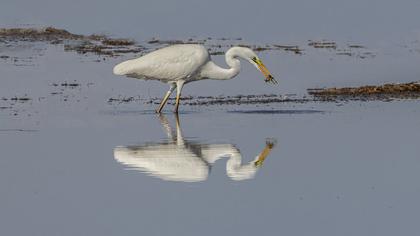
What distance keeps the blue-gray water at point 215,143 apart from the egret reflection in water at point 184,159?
14cm

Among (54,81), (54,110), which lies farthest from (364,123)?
(54,81)

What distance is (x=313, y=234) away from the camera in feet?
36.5

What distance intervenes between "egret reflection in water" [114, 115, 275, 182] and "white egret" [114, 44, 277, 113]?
3748mm

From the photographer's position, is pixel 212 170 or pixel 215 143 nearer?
pixel 212 170

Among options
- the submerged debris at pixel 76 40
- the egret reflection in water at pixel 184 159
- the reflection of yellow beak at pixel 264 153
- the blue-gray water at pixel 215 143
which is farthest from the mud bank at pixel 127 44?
the egret reflection in water at pixel 184 159

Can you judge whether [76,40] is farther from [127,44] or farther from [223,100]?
[223,100]

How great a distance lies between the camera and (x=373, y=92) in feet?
76.6

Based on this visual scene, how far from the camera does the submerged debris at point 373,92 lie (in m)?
22.9

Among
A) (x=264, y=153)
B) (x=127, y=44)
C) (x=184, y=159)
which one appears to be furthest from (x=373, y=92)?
(x=127, y=44)

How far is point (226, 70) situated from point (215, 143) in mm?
4436

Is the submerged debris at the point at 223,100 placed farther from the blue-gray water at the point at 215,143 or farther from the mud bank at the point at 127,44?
the mud bank at the point at 127,44

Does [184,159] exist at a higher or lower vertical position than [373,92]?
lower

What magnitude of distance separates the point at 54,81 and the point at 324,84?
223 inches

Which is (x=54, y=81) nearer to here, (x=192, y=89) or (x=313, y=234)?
(x=192, y=89)
